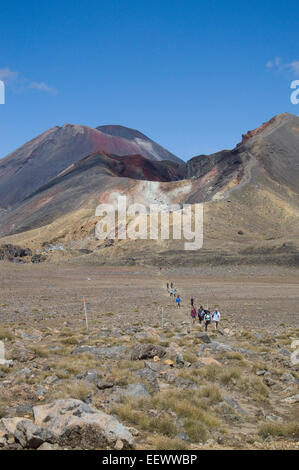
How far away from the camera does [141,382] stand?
775cm

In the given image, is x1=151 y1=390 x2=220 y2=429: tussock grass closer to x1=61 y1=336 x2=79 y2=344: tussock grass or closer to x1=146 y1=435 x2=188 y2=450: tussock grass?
x1=146 y1=435 x2=188 y2=450: tussock grass

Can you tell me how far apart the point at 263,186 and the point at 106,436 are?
74260 millimetres

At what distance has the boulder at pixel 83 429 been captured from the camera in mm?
4996

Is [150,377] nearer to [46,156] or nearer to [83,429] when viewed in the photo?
[83,429]

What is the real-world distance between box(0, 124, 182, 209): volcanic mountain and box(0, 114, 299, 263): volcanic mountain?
111 ft

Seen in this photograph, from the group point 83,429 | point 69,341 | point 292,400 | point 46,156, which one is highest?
point 46,156

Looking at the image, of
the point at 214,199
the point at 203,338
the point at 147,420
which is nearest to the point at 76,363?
the point at 147,420

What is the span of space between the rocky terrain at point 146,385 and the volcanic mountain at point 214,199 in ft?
129

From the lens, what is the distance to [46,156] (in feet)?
567

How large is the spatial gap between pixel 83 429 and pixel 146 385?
280 cm

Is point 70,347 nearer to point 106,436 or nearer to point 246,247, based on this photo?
point 106,436

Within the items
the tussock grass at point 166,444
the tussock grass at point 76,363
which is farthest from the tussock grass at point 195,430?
the tussock grass at point 76,363

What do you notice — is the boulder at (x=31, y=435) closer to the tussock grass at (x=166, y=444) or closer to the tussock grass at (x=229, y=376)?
the tussock grass at (x=166, y=444)
